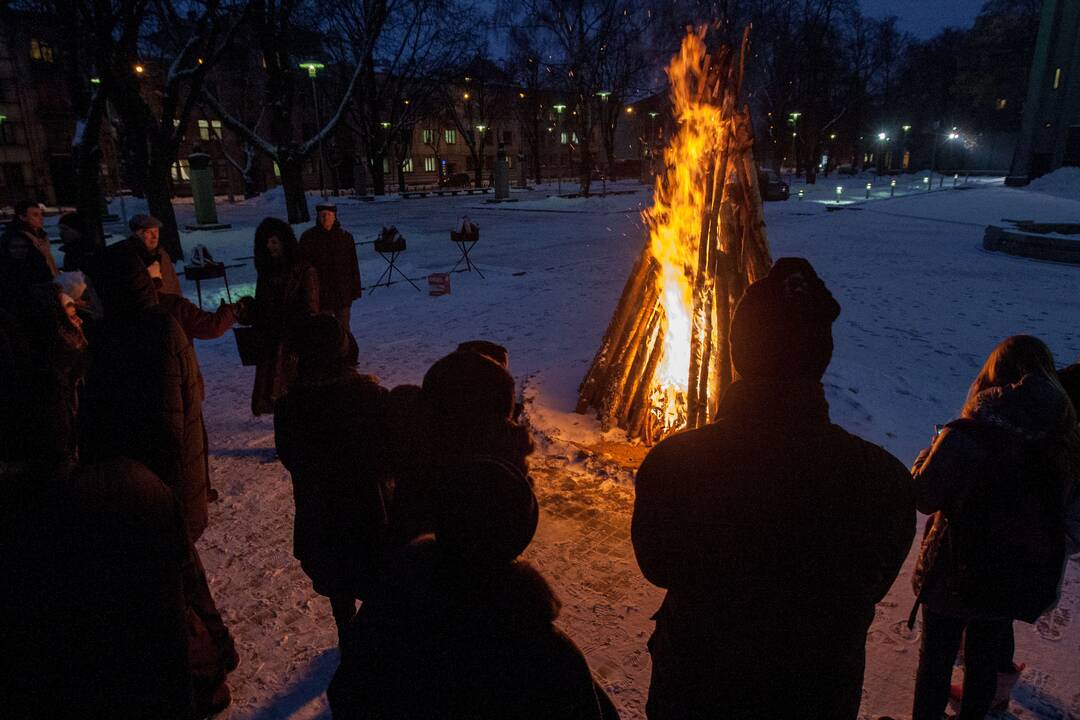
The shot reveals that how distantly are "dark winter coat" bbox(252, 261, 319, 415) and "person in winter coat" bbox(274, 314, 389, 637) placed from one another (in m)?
3.03

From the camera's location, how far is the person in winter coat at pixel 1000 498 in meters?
2.33

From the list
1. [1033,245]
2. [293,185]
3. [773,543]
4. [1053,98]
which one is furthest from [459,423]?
[1053,98]

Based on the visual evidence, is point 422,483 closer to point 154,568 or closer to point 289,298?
point 154,568

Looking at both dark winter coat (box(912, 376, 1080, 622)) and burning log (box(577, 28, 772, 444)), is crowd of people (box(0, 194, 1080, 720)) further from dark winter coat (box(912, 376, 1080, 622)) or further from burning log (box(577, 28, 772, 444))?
burning log (box(577, 28, 772, 444))

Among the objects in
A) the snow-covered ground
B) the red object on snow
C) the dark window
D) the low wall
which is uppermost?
the dark window

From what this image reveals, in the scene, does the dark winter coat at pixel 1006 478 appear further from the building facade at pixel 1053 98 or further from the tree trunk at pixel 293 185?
the building facade at pixel 1053 98

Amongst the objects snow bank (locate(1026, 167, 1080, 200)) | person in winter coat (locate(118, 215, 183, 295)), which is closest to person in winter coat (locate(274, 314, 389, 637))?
person in winter coat (locate(118, 215, 183, 295))

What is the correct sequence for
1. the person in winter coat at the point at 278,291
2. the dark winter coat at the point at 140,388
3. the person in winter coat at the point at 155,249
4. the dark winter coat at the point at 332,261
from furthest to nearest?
the dark winter coat at the point at 332,261, the person in winter coat at the point at 278,291, the person in winter coat at the point at 155,249, the dark winter coat at the point at 140,388

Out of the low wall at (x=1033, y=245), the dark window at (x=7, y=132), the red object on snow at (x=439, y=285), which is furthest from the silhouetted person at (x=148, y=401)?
the dark window at (x=7, y=132)

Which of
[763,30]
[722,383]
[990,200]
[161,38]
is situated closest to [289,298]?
[722,383]

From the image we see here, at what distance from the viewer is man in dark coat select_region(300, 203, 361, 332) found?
7469 millimetres

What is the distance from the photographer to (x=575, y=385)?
7297mm

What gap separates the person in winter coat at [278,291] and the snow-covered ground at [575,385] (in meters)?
0.78

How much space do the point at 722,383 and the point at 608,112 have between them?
4196 centimetres
